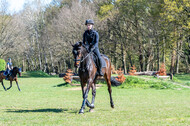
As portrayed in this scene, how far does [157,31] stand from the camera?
1801 inches

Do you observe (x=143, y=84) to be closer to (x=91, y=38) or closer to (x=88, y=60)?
(x=91, y=38)

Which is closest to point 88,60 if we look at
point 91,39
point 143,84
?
point 91,39

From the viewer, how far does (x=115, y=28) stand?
2007 inches

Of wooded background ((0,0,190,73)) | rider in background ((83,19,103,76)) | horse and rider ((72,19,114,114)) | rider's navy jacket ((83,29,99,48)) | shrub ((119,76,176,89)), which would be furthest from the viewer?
wooded background ((0,0,190,73))

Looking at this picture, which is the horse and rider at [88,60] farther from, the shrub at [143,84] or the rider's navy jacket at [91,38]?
the shrub at [143,84]

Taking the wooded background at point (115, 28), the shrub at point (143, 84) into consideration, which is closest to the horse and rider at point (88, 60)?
the shrub at point (143, 84)

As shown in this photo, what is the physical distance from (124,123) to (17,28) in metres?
52.8

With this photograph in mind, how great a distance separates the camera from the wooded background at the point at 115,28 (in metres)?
38.2

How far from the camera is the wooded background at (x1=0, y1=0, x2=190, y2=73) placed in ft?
125

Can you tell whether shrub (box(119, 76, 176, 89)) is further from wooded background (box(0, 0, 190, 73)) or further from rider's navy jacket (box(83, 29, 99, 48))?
rider's navy jacket (box(83, 29, 99, 48))

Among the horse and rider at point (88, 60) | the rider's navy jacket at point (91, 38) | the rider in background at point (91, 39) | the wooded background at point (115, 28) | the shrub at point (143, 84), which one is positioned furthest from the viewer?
the wooded background at point (115, 28)

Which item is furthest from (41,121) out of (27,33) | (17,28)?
(27,33)

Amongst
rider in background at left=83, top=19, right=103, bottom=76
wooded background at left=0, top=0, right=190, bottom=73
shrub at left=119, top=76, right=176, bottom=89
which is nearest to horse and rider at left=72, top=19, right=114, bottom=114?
rider in background at left=83, top=19, right=103, bottom=76

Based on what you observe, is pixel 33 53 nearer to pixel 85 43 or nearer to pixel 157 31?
pixel 157 31
